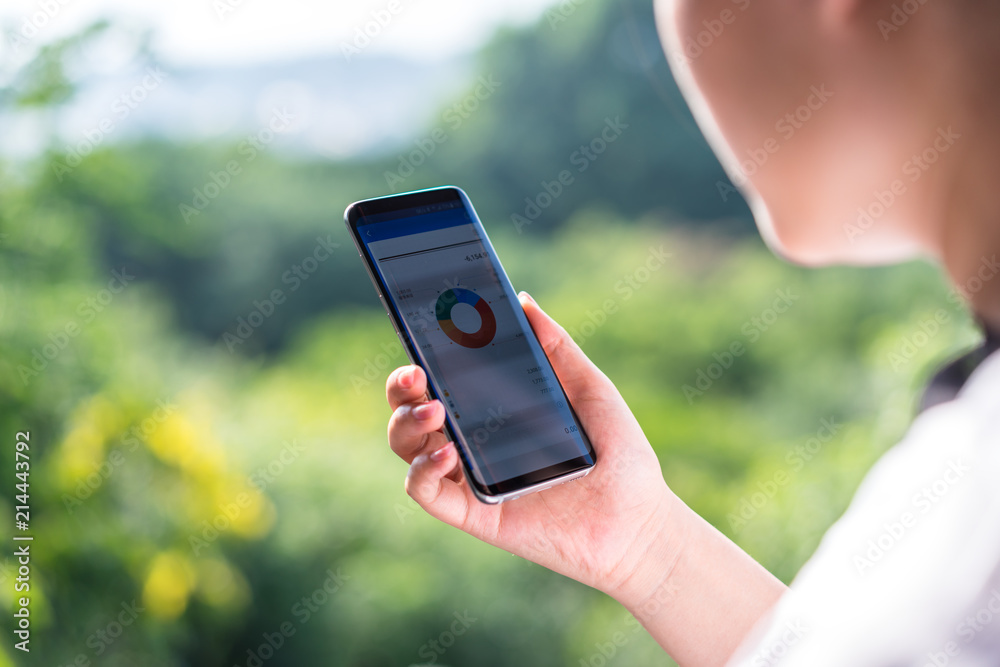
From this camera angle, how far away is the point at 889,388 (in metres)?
1.63

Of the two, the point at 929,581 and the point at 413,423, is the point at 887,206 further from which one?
the point at 413,423

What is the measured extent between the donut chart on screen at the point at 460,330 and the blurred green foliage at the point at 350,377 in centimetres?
24

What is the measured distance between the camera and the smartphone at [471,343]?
0.61 m

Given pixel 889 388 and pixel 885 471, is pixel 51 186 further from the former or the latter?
pixel 889 388

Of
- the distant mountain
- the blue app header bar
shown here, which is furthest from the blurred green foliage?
the blue app header bar

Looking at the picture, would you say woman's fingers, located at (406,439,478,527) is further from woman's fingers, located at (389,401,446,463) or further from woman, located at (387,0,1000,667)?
woman, located at (387,0,1000,667)

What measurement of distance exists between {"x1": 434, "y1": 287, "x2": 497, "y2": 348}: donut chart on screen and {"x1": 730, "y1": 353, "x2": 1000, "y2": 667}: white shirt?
35cm

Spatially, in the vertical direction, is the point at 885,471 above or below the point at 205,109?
above

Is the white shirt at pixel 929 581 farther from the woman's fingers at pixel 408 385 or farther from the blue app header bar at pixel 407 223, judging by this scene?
the blue app header bar at pixel 407 223

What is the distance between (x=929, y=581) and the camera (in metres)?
0.29

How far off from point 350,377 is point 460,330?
1506mm

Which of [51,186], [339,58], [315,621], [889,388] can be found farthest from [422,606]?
[339,58]

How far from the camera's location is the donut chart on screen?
0.65 m

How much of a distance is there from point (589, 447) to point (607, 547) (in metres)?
0.09
